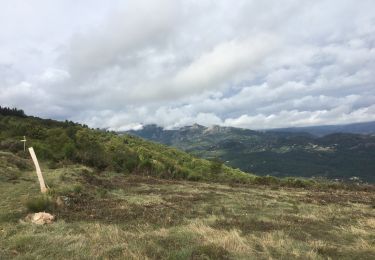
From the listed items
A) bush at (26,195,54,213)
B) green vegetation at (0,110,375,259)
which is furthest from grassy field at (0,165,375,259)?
bush at (26,195,54,213)

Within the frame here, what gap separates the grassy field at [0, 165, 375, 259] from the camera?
12.9 meters

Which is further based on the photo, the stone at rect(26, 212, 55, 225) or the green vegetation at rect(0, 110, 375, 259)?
the stone at rect(26, 212, 55, 225)

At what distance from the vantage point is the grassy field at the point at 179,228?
42.2 ft

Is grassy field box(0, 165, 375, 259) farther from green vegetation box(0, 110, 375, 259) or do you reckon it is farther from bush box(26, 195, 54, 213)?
bush box(26, 195, 54, 213)

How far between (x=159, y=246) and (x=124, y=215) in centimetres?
667

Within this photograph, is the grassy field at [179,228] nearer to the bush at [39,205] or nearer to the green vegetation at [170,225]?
the green vegetation at [170,225]

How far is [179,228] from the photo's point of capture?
1669cm

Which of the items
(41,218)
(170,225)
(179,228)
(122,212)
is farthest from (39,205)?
(179,228)

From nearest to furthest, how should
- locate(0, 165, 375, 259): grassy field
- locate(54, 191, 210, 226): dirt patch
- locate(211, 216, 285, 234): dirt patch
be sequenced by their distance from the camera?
locate(0, 165, 375, 259): grassy field, locate(211, 216, 285, 234): dirt patch, locate(54, 191, 210, 226): dirt patch

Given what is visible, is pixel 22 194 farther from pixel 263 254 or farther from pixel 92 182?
pixel 263 254

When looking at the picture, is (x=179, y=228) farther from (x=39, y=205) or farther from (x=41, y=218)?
(x=39, y=205)

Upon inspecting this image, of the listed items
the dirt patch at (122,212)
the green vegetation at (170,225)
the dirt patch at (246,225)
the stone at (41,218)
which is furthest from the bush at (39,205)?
the dirt patch at (246,225)

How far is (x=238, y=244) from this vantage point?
539 inches

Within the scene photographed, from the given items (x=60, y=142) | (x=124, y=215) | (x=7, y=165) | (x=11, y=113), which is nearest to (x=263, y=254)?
(x=124, y=215)
